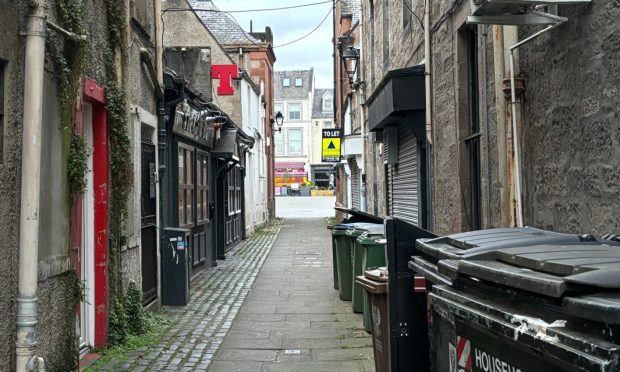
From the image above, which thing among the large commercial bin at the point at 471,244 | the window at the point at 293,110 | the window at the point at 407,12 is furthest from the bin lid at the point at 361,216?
the window at the point at 293,110

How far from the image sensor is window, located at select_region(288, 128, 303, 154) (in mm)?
73875

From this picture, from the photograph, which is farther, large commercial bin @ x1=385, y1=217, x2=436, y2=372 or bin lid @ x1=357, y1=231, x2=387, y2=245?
bin lid @ x1=357, y1=231, x2=387, y2=245

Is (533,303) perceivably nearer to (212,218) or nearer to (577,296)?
(577,296)

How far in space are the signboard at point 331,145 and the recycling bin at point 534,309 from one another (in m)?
22.8

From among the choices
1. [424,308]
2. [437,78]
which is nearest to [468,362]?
[424,308]

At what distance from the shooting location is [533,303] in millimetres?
2475

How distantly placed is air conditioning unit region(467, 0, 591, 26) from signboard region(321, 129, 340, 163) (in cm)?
2091

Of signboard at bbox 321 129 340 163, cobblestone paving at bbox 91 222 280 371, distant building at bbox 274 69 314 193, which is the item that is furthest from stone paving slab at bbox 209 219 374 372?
distant building at bbox 274 69 314 193

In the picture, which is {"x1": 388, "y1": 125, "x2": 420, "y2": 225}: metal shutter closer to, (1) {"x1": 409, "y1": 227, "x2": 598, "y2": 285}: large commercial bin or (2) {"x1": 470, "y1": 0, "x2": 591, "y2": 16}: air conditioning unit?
(2) {"x1": 470, "y1": 0, "x2": 591, "y2": 16}: air conditioning unit

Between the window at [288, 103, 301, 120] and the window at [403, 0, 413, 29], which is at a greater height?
the window at [288, 103, 301, 120]

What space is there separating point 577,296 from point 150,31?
7915mm

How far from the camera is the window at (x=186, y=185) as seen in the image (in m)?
11.1

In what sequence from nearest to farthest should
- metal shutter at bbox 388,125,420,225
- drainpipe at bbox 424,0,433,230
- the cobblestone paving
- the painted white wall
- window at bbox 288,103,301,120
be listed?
the cobblestone paving
drainpipe at bbox 424,0,433,230
metal shutter at bbox 388,125,420,225
the painted white wall
window at bbox 288,103,301,120

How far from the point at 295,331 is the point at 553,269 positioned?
19.0 ft
